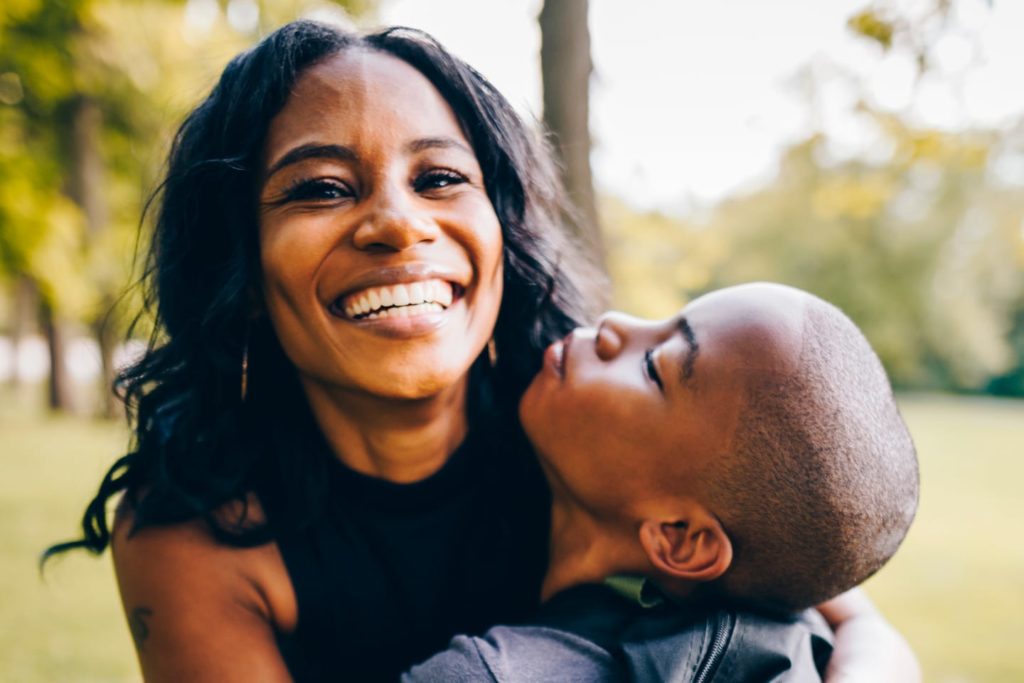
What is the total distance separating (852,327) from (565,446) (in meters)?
0.72

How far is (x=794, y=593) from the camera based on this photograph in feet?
6.30

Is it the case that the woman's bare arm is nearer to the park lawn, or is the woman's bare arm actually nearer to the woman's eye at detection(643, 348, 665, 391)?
the park lawn

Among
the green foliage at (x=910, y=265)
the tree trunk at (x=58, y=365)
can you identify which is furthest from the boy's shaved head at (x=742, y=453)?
the green foliage at (x=910, y=265)

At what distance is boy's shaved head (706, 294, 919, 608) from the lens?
70.5 inches

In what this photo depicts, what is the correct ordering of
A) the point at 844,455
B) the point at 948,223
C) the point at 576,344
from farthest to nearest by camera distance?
the point at 948,223
the point at 576,344
the point at 844,455

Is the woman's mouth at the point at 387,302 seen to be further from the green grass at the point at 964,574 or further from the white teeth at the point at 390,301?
the green grass at the point at 964,574

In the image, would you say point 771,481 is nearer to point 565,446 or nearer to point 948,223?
point 565,446

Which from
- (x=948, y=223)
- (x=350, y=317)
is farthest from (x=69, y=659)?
(x=948, y=223)

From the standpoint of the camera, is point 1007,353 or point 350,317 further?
point 1007,353

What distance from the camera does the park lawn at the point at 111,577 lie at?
225 inches

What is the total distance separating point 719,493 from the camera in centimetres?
187

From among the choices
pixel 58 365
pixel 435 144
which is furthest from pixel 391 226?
pixel 58 365

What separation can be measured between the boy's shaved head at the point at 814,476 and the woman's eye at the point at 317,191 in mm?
994

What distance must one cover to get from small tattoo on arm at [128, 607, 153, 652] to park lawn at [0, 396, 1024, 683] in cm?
72
